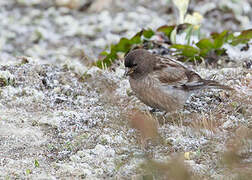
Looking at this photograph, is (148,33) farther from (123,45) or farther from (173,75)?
(173,75)

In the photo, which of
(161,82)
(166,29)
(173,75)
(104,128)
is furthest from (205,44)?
(104,128)

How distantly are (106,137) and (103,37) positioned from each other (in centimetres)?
490

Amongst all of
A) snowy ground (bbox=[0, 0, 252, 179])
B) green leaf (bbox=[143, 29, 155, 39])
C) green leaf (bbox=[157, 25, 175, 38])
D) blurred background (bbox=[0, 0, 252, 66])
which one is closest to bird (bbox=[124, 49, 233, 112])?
snowy ground (bbox=[0, 0, 252, 179])

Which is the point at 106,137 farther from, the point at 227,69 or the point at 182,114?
the point at 227,69

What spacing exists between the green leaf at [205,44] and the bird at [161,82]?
1282mm

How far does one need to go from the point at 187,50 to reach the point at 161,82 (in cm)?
158

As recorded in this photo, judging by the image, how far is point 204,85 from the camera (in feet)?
17.0

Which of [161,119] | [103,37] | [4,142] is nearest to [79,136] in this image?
[4,142]

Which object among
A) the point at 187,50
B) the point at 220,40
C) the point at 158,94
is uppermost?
the point at 220,40

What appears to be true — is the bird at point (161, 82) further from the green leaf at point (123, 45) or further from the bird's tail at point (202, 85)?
the green leaf at point (123, 45)

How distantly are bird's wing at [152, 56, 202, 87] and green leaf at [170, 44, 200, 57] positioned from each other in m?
1.20

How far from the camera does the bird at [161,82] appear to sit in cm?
515

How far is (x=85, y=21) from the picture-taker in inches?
380

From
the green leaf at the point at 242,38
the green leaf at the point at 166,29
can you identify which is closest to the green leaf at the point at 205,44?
the green leaf at the point at 242,38
